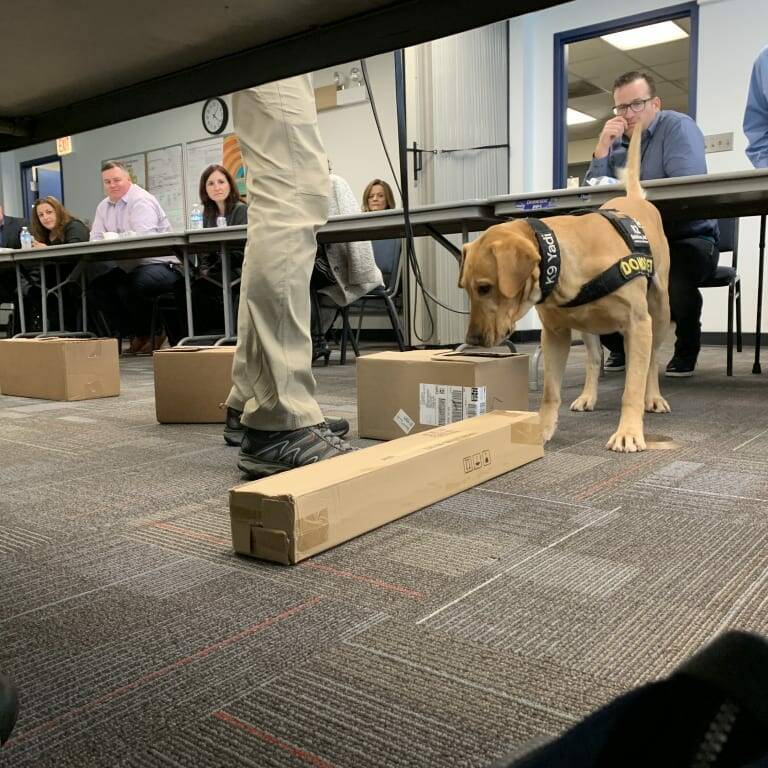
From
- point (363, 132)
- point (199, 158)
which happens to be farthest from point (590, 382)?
point (199, 158)

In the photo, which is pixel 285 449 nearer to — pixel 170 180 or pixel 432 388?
pixel 432 388

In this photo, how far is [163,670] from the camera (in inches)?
27.0

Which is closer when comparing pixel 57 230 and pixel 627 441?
pixel 627 441

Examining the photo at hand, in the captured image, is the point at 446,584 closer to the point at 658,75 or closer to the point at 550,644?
the point at 550,644

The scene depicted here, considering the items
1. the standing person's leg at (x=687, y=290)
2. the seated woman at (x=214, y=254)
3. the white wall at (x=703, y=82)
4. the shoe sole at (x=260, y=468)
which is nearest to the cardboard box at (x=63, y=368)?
the seated woman at (x=214, y=254)

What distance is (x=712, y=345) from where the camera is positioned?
524 centimetres

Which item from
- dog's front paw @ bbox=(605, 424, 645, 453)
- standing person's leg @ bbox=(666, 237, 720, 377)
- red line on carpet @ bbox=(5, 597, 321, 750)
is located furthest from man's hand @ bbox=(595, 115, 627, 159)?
red line on carpet @ bbox=(5, 597, 321, 750)

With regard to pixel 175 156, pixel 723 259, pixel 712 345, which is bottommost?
pixel 712 345

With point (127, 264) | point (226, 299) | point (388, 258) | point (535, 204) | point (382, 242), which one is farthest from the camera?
point (382, 242)

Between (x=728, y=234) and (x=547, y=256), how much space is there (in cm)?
220

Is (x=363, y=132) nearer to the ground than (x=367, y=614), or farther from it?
farther from it

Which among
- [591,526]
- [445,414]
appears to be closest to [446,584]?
[591,526]

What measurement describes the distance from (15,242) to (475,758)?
23.4 feet

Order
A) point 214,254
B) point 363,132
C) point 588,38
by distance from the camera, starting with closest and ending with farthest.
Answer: point 214,254
point 588,38
point 363,132
